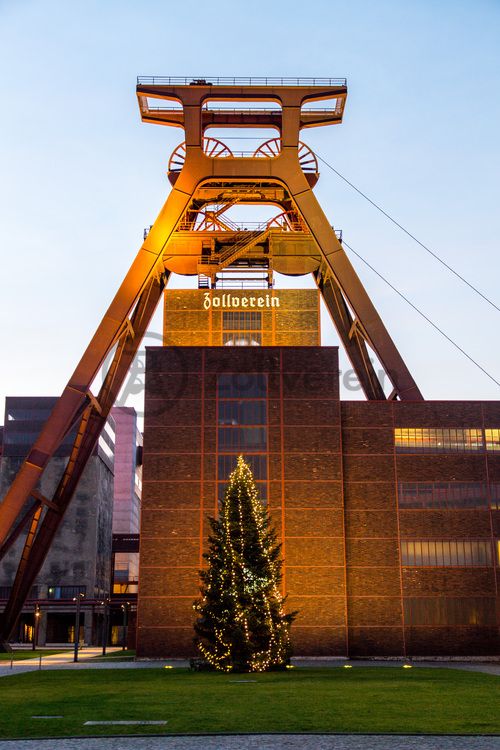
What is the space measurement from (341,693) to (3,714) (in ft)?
26.5

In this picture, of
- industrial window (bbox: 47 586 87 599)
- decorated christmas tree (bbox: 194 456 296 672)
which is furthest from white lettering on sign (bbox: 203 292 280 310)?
industrial window (bbox: 47 586 87 599)

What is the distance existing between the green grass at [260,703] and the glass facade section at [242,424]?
1666 cm

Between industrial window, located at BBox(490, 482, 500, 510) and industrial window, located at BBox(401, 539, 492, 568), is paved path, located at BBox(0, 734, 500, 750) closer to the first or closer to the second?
industrial window, located at BBox(401, 539, 492, 568)

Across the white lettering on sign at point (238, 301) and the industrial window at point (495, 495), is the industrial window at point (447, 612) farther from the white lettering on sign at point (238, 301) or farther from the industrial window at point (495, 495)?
the white lettering on sign at point (238, 301)

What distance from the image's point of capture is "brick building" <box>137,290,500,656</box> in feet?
139

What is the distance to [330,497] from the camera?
1720 inches

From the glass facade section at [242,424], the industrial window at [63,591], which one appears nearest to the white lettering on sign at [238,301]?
the glass facade section at [242,424]

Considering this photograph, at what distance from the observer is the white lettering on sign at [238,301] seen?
178ft

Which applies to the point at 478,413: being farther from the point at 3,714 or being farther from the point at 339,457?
the point at 3,714

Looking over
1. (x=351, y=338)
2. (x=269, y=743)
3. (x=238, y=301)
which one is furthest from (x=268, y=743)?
(x=238, y=301)

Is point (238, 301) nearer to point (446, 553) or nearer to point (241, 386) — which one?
point (241, 386)

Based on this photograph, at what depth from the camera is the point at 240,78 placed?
46.3 metres

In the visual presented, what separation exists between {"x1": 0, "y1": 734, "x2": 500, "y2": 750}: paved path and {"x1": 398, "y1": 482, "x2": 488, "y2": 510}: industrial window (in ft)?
105

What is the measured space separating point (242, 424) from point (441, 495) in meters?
10.9
